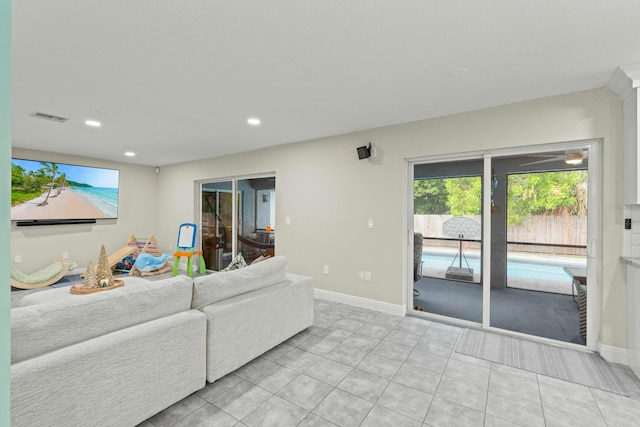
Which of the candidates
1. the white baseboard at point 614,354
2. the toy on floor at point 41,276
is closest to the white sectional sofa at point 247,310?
the white baseboard at point 614,354

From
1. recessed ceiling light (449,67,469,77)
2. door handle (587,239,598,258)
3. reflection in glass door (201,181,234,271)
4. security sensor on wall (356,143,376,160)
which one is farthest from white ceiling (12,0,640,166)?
reflection in glass door (201,181,234,271)

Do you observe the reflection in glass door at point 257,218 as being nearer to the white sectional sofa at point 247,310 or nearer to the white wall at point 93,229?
the white sectional sofa at point 247,310

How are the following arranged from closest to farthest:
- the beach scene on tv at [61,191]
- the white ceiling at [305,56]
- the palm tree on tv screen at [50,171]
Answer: the white ceiling at [305,56]
the beach scene on tv at [61,191]
the palm tree on tv screen at [50,171]

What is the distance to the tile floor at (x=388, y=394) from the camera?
1.86 meters

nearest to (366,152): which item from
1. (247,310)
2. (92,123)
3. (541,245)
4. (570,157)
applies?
(570,157)

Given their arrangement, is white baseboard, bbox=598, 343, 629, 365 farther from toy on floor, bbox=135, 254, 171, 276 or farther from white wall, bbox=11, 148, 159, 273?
white wall, bbox=11, 148, 159, 273

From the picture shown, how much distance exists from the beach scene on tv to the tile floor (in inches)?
214

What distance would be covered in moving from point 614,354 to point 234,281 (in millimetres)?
3381

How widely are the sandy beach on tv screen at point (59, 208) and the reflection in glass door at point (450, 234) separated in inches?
249

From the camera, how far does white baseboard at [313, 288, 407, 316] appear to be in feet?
12.0

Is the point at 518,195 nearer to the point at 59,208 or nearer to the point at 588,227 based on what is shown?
the point at 588,227

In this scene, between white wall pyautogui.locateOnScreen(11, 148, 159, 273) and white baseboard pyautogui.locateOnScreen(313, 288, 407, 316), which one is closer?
white baseboard pyautogui.locateOnScreen(313, 288, 407, 316)

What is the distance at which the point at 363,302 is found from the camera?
155 inches

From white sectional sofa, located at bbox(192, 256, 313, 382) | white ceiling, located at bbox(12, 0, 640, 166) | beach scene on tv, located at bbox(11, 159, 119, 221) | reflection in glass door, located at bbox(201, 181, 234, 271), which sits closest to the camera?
white ceiling, located at bbox(12, 0, 640, 166)
